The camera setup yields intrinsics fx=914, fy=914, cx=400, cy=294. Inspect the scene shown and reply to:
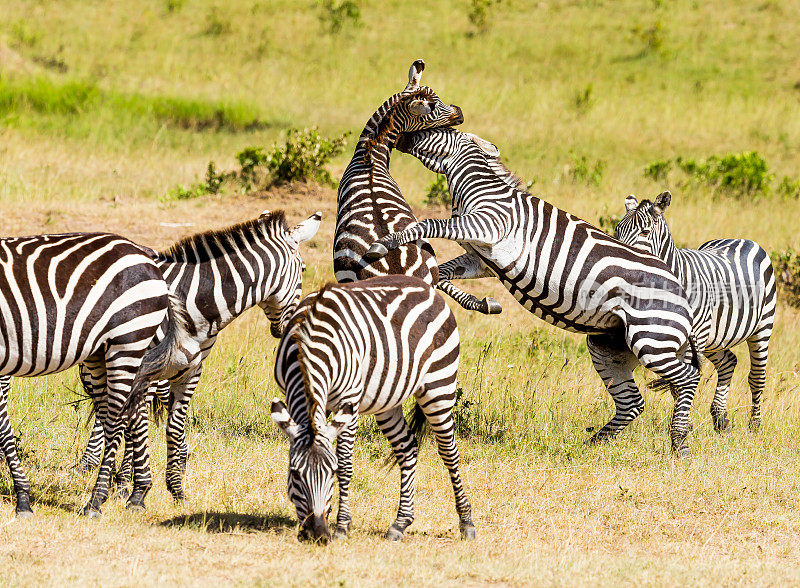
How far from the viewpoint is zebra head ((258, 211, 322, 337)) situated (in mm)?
6926

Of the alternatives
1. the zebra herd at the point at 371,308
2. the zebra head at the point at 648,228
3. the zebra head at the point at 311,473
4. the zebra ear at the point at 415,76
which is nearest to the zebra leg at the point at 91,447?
the zebra herd at the point at 371,308

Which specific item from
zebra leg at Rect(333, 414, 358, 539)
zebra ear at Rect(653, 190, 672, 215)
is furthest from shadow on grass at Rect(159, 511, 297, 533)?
zebra ear at Rect(653, 190, 672, 215)

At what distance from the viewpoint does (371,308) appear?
6.00 metres

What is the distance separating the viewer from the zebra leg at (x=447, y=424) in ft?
20.2

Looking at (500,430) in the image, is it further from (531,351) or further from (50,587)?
(50,587)

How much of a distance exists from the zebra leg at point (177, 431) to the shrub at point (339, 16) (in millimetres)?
22988

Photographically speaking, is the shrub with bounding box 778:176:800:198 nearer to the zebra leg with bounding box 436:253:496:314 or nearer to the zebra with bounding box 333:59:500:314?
the zebra with bounding box 333:59:500:314

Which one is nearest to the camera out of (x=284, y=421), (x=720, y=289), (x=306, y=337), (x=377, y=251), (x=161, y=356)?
(x=284, y=421)

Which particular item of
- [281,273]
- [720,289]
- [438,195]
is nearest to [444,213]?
[438,195]

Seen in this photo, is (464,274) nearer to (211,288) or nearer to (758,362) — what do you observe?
(211,288)

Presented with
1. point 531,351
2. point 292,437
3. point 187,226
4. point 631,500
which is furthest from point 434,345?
point 187,226

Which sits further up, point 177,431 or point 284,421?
point 284,421

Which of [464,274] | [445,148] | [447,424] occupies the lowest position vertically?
[447,424]

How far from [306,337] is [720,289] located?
548cm
